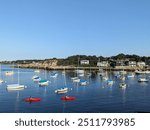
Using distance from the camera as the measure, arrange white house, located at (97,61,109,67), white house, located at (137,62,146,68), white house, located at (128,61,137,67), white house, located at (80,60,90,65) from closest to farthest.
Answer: white house, located at (137,62,146,68) → white house, located at (128,61,137,67) → white house, located at (97,61,109,67) → white house, located at (80,60,90,65)

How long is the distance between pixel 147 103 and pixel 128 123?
24996 mm

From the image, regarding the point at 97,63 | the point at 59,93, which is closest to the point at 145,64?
the point at 97,63

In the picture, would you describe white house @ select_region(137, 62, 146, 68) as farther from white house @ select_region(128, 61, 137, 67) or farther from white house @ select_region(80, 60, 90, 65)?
white house @ select_region(80, 60, 90, 65)

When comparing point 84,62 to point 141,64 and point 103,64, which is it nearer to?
point 103,64

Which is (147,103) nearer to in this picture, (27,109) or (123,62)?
(27,109)

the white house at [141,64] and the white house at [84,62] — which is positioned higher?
the white house at [84,62]

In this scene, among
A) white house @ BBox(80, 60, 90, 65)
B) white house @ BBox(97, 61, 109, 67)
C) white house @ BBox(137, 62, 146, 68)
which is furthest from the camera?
white house @ BBox(80, 60, 90, 65)

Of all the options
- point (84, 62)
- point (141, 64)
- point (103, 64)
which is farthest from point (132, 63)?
point (84, 62)

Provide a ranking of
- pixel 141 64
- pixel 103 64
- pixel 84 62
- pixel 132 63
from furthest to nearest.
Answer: pixel 84 62 → pixel 103 64 → pixel 132 63 → pixel 141 64

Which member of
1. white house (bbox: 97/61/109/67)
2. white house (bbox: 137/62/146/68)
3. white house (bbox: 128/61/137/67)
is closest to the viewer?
white house (bbox: 137/62/146/68)

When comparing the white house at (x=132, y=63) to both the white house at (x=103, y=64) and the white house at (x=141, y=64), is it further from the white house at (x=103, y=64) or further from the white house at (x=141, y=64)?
the white house at (x=103, y=64)

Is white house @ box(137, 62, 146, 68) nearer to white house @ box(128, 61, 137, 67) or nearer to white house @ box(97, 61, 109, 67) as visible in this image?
white house @ box(128, 61, 137, 67)

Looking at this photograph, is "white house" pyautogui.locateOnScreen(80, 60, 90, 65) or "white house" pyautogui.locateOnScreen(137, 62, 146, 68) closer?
"white house" pyautogui.locateOnScreen(137, 62, 146, 68)

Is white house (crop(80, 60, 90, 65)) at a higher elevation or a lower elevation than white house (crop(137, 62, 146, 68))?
higher
